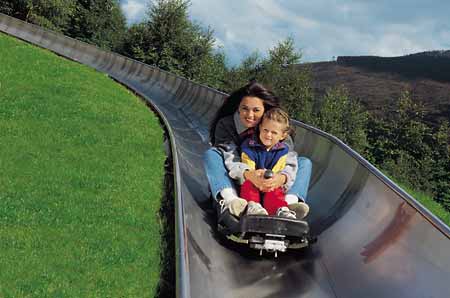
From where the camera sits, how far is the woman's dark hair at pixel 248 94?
18.7 feet

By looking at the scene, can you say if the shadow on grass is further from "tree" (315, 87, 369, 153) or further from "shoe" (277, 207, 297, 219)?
"tree" (315, 87, 369, 153)

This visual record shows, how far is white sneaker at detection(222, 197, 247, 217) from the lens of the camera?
15.8 feet

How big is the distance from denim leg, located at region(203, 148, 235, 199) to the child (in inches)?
7.5

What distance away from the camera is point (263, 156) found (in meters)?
5.43

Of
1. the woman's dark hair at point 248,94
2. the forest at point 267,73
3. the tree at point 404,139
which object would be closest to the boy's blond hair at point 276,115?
the woman's dark hair at point 248,94

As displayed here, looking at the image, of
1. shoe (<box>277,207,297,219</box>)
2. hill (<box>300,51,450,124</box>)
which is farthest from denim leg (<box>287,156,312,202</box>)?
hill (<box>300,51,450,124</box>)

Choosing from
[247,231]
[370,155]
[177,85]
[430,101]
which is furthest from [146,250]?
[430,101]

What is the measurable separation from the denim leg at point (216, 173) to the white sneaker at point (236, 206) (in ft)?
0.96

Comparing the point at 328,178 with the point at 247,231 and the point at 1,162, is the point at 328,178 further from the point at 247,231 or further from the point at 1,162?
the point at 1,162

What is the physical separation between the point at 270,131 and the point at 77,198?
2749 mm

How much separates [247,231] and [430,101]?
109 metres

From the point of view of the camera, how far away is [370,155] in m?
69.8

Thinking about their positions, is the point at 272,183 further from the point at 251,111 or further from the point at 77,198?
the point at 77,198

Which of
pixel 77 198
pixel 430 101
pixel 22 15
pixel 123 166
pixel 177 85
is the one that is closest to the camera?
pixel 77 198
